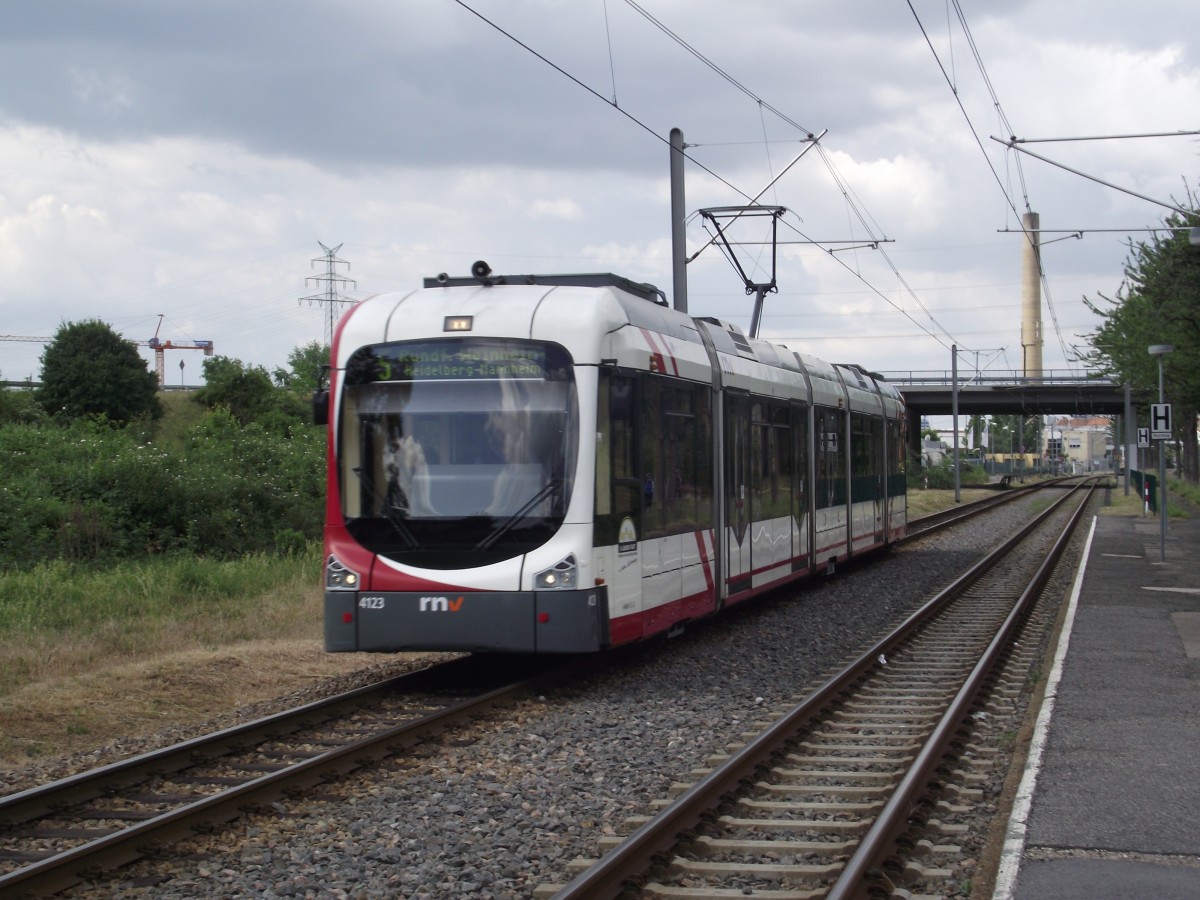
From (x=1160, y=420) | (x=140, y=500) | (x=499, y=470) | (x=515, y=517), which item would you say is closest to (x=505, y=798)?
(x=515, y=517)

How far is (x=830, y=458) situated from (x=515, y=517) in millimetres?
9752

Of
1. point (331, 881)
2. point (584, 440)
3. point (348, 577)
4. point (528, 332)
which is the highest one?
point (528, 332)

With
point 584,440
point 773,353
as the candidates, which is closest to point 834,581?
point 773,353

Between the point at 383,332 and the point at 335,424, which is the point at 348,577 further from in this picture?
the point at 383,332

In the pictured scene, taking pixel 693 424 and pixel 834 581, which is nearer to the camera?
pixel 693 424

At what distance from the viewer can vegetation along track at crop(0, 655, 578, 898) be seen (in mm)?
6227

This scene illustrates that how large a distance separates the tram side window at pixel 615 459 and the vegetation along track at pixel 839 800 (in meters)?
2.02

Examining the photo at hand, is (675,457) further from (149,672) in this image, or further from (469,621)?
(149,672)

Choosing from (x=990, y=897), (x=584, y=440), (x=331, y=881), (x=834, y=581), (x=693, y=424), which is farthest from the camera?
(x=834, y=581)

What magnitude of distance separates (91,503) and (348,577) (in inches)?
503

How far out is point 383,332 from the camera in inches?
434

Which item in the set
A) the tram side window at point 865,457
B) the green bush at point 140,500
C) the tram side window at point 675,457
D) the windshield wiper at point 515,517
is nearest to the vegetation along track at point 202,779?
the windshield wiper at point 515,517

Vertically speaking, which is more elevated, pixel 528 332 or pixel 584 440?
pixel 528 332

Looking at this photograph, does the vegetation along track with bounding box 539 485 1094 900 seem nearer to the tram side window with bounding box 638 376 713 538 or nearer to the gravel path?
the gravel path
